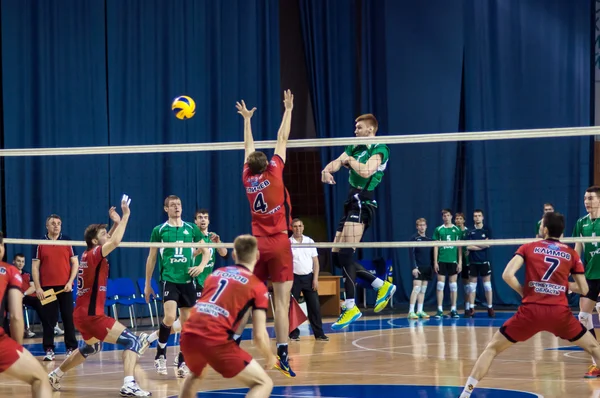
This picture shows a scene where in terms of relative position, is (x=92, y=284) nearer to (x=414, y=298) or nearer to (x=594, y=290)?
(x=594, y=290)

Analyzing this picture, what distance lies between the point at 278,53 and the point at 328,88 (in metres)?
1.43

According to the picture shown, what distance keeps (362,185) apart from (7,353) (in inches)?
161

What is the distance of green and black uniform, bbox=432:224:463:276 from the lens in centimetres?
1878

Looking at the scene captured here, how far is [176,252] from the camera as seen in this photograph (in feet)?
38.4

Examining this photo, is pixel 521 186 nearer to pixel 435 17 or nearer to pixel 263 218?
pixel 435 17

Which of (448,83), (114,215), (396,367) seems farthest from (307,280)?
(448,83)

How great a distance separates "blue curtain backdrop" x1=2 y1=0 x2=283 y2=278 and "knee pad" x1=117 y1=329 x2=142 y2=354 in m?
7.24

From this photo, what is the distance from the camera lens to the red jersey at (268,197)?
8.73 meters

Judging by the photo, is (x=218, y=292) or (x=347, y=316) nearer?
(x=218, y=292)

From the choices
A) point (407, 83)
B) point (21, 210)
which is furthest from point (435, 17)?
point (21, 210)

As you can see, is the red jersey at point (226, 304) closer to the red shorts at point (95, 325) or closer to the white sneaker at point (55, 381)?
the red shorts at point (95, 325)

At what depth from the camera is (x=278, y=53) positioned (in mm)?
20609

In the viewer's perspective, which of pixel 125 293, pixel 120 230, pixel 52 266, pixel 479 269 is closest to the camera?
pixel 120 230

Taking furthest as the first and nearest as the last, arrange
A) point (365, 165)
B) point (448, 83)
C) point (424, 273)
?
point (448, 83)
point (424, 273)
point (365, 165)
